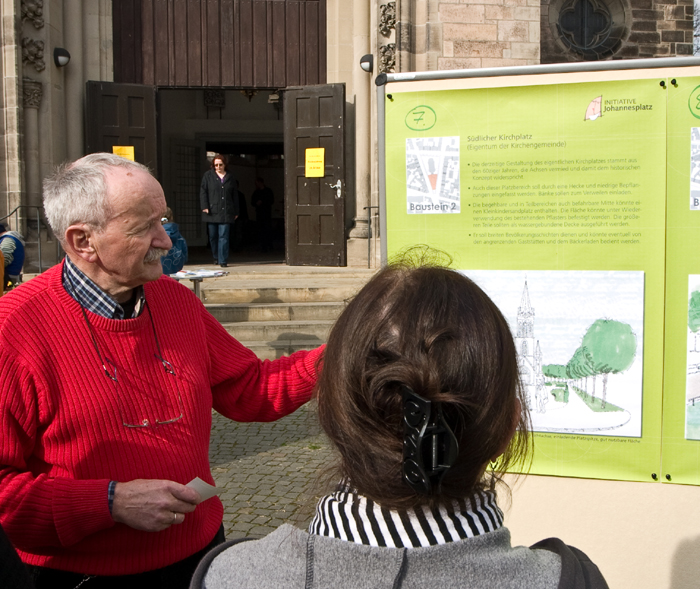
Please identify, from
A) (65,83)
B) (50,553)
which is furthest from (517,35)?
(50,553)

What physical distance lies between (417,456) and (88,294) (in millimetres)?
1190

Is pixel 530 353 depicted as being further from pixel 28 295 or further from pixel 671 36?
pixel 671 36

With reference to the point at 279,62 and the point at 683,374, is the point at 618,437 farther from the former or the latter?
the point at 279,62

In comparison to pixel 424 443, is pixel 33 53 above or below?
above

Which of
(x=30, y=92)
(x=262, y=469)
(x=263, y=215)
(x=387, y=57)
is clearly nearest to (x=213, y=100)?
(x=263, y=215)

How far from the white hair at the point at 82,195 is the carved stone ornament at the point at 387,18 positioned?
832 centimetres

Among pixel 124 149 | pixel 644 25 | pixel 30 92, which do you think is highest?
pixel 644 25

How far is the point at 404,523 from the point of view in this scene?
938mm

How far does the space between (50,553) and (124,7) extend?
10.1 meters

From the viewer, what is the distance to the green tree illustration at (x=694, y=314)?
2270 millimetres

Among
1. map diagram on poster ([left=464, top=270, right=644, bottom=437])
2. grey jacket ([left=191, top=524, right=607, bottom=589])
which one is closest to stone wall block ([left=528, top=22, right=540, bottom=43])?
map diagram on poster ([left=464, top=270, right=644, bottom=437])

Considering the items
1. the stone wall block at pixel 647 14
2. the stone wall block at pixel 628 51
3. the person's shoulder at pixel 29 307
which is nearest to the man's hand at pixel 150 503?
the person's shoulder at pixel 29 307

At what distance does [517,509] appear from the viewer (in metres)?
2.54

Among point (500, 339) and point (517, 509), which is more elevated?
point (500, 339)
